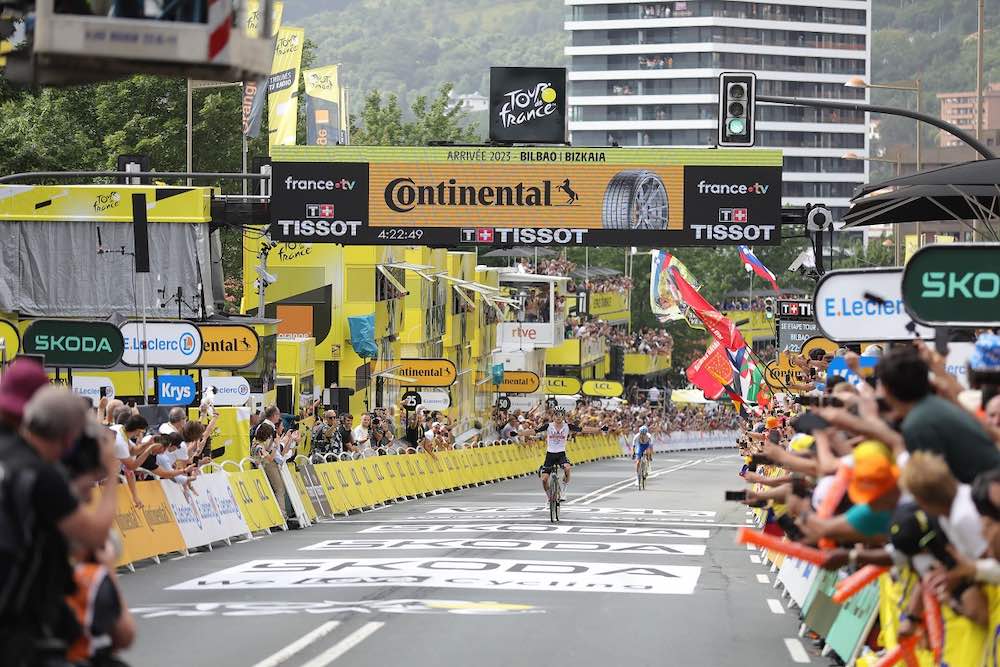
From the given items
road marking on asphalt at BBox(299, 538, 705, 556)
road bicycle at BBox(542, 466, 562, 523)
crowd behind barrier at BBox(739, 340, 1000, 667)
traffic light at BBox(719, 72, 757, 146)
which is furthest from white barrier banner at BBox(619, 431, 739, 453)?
crowd behind barrier at BBox(739, 340, 1000, 667)

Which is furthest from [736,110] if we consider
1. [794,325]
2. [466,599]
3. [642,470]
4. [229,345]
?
[642,470]

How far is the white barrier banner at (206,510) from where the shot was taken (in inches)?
813

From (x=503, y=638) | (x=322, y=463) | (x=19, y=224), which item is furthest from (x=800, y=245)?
(x=503, y=638)

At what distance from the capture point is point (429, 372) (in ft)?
164

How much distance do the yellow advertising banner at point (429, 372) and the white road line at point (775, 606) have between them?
108 ft

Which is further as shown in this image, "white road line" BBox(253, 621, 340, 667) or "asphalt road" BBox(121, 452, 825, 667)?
"asphalt road" BBox(121, 452, 825, 667)

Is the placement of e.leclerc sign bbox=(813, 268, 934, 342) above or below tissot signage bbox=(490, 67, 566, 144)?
below

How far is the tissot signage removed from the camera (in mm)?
32969

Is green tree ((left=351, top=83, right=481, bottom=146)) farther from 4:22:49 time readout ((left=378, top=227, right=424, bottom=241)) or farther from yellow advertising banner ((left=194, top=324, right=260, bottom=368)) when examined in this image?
yellow advertising banner ((left=194, top=324, right=260, bottom=368))

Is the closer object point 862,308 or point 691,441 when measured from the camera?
point 862,308

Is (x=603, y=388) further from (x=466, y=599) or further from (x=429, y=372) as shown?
(x=466, y=599)

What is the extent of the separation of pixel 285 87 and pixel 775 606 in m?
35.1

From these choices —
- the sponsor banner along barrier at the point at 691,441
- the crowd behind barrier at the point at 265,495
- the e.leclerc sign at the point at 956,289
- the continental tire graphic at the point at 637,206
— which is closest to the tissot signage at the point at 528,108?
the continental tire graphic at the point at 637,206

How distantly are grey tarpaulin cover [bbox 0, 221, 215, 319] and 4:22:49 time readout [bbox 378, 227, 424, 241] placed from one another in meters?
7.83
